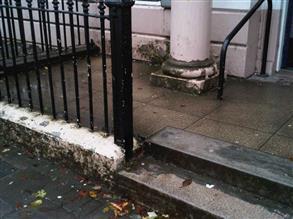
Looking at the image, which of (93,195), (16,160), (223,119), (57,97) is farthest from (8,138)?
(223,119)

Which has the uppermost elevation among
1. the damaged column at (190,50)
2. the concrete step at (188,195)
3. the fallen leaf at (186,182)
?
the damaged column at (190,50)

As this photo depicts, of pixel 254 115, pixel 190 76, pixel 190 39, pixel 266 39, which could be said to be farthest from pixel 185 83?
pixel 266 39

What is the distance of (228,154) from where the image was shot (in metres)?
3.14

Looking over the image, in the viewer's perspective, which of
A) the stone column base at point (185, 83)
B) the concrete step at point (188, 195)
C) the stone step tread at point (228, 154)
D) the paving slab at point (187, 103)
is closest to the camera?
the concrete step at point (188, 195)

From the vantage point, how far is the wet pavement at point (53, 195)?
308 cm

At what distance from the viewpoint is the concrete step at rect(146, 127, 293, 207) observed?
2.80m

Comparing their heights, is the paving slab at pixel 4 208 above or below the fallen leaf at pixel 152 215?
below

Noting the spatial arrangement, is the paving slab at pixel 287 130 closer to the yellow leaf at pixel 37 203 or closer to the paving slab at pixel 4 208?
the yellow leaf at pixel 37 203

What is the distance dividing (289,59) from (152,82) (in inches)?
82.4

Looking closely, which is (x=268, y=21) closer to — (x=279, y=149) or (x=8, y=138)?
(x=279, y=149)

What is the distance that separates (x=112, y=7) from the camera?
115 inches

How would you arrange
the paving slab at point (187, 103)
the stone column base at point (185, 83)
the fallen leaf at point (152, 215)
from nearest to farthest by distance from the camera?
the fallen leaf at point (152, 215)
the paving slab at point (187, 103)
the stone column base at point (185, 83)

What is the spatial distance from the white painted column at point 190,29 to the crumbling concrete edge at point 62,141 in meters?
1.72

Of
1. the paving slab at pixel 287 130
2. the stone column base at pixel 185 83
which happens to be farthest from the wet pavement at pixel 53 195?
the stone column base at pixel 185 83
